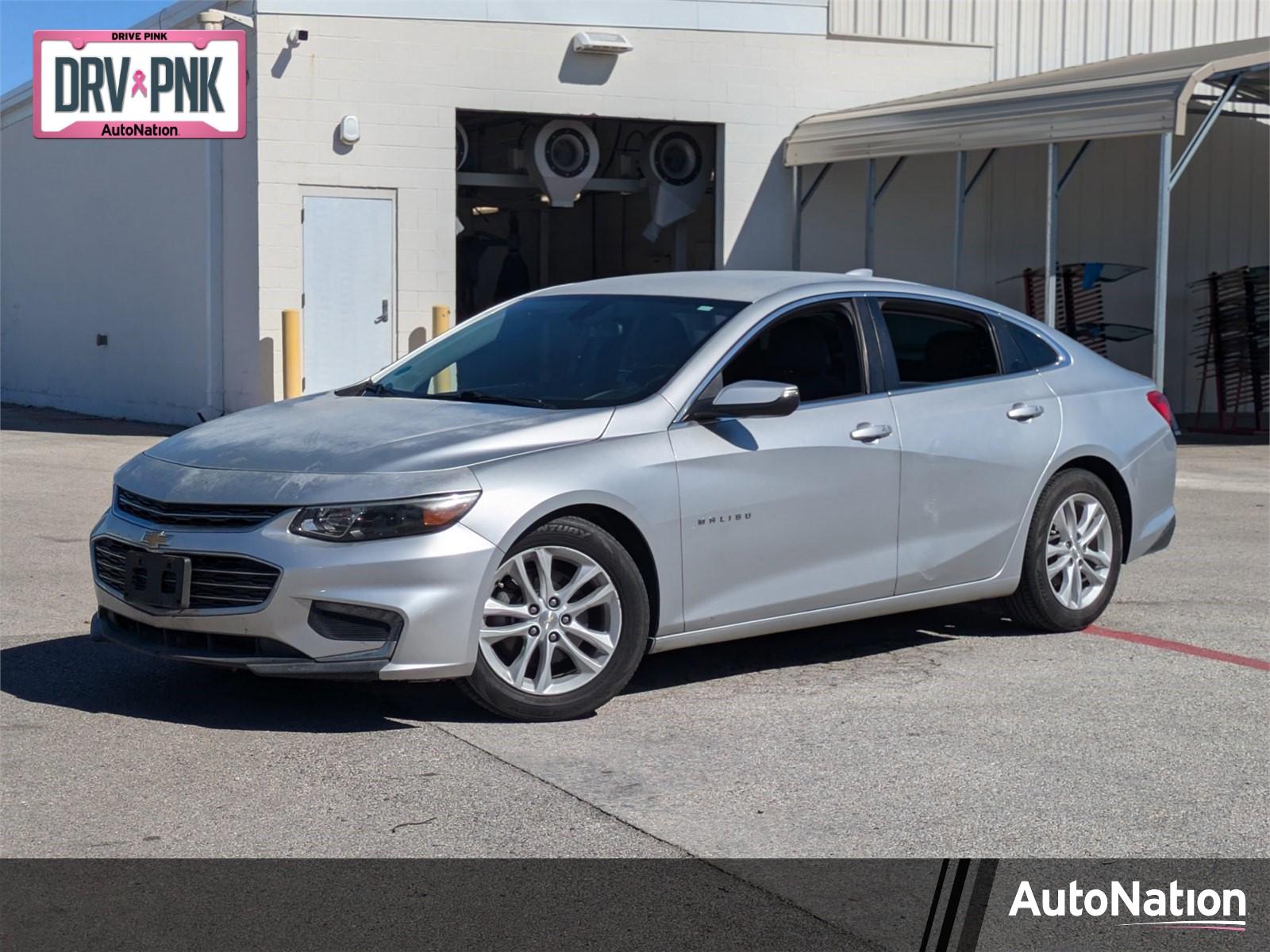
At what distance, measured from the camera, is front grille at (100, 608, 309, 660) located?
17.4 ft

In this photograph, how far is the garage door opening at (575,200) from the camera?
65.6ft

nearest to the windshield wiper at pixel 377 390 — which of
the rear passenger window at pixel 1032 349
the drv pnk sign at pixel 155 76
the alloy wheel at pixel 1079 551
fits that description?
the rear passenger window at pixel 1032 349

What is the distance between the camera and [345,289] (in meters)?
18.0

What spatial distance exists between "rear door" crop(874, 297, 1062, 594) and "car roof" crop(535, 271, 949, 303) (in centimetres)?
17

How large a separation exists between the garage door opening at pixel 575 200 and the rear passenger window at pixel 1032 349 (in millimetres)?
12193

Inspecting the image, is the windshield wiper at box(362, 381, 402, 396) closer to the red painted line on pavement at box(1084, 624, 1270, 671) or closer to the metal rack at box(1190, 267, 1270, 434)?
the red painted line on pavement at box(1084, 624, 1270, 671)

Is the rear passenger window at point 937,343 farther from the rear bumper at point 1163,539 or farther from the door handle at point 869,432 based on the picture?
the rear bumper at point 1163,539

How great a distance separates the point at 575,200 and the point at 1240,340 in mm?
8663

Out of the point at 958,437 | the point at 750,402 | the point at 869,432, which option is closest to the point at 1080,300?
the point at 958,437

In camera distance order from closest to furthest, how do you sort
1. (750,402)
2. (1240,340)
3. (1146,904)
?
(1146,904) → (750,402) → (1240,340)

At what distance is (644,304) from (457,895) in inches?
126

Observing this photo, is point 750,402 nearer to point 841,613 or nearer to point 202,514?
point 841,613

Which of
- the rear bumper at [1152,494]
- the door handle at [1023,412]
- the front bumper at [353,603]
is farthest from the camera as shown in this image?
the rear bumper at [1152,494]

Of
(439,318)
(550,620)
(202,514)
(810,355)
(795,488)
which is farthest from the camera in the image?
(439,318)
